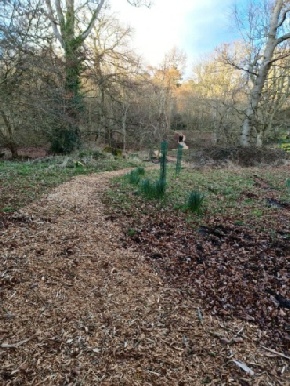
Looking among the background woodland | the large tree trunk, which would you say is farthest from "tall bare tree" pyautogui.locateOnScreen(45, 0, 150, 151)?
the large tree trunk

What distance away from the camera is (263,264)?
116 inches

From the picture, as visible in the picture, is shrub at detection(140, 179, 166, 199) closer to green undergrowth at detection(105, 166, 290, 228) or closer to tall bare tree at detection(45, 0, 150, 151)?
green undergrowth at detection(105, 166, 290, 228)

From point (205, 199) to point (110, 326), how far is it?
3.42 metres

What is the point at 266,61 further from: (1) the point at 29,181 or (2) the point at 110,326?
(2) the point at 110,326

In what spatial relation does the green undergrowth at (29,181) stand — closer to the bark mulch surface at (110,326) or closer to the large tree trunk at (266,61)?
the bark mulch surface at (110,326)

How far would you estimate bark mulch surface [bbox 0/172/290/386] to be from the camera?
1.67 m

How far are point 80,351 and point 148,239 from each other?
1.81 metres

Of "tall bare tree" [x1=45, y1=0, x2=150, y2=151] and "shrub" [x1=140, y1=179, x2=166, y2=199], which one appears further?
"tall bare tree" [x1=45, y1=0, x2=150, y2=151]

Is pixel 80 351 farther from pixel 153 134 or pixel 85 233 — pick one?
pixel 153 134

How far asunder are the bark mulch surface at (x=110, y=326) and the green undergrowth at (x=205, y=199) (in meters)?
1.32

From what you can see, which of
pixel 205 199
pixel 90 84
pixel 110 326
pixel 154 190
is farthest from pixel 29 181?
pixel 90 84

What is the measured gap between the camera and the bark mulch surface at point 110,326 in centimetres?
167

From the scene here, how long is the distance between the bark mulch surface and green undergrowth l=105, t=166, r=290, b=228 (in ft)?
4.32

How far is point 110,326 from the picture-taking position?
2.02 metres
